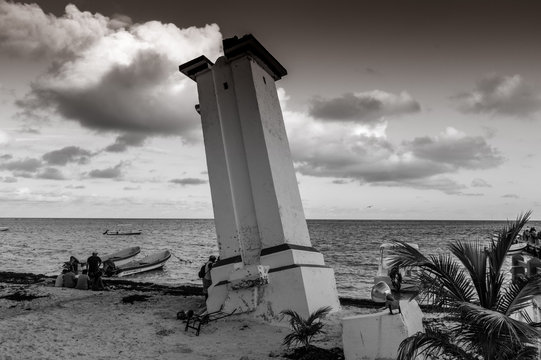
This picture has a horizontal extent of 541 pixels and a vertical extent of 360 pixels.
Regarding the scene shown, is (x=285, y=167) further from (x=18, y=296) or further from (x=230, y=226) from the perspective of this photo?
(x=18, y=296)

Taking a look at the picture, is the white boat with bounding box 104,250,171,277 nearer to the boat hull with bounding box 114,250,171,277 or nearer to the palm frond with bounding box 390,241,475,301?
the boat hull with bounding box 114,250,171,277

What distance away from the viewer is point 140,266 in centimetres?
2766

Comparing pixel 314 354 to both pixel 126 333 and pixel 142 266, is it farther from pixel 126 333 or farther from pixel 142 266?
pixel 142 266

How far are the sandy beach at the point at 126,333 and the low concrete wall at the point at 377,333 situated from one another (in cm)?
120

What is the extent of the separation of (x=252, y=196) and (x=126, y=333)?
15.1ft

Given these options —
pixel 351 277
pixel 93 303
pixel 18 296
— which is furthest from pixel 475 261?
pixel 351 277

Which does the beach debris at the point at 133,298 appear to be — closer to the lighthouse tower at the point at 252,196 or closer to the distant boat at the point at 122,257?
the lighthouse tower at the point at 252,196

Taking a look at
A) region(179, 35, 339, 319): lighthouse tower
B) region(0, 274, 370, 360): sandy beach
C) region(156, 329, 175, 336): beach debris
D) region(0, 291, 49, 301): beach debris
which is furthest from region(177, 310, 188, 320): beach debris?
region(0, 291, 49, 301): beach debris

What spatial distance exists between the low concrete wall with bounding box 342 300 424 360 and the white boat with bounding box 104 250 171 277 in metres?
22.0

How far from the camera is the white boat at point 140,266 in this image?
2615cm

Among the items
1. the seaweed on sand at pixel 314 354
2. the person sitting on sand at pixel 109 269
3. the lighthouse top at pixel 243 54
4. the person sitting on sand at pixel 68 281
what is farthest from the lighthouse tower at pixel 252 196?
the person sitting on sand at pixel 109 269

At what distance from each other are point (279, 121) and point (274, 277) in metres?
4.83

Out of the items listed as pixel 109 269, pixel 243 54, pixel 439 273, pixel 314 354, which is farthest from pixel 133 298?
pixel 109 269

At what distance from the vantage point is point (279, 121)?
12.3 meters
